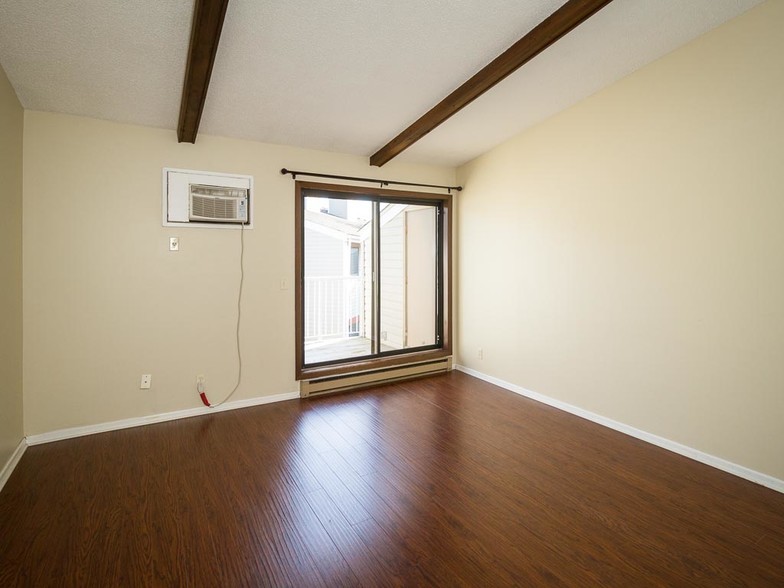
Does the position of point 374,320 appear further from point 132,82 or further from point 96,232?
point 132,82

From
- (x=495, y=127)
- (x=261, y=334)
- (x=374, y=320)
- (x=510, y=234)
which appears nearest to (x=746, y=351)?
(x=510, y=234)

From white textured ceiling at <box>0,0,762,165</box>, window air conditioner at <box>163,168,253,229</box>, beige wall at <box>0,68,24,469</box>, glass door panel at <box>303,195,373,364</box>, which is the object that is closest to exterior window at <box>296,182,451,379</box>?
glass door panel at <box>303,195,373,364</box>

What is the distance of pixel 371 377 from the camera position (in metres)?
4.04

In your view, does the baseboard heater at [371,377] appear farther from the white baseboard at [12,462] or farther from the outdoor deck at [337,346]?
the white baseboard at [12,462]

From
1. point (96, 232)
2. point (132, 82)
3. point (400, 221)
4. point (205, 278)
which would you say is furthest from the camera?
point (400, 221)

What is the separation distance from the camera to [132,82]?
2434 mm

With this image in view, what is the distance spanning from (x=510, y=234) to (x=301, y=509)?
3.13 m

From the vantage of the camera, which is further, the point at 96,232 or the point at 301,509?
the point at 96,232

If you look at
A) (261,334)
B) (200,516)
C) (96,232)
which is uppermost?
(96,232)

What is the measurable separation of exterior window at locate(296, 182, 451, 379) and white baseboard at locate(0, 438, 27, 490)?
1.99 m

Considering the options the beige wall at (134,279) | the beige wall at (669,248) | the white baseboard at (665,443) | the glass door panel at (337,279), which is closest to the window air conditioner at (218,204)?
the beige wall at (134,279)

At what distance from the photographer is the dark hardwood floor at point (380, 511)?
5.08ft

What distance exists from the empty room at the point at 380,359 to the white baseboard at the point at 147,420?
21mm

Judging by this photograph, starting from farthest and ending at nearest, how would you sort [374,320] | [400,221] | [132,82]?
[400,221]
[374,320]
[132,82]
